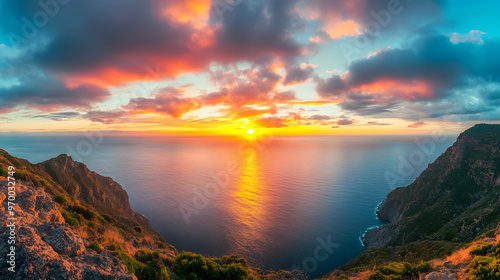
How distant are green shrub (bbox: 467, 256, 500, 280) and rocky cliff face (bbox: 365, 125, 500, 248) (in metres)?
50.7

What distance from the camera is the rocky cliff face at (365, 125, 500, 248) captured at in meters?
56.3

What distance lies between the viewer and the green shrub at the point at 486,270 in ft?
43.7

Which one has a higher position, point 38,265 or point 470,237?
point 38,265

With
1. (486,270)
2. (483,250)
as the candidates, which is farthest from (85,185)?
(483,250)

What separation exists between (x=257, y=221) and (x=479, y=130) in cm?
11943

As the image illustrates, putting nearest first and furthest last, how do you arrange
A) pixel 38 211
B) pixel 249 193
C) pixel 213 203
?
pixel 38 211 → pixel 213 203 → pixel 249 193

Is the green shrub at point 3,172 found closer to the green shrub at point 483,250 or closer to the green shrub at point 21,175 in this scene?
the green shrub at point 21,175

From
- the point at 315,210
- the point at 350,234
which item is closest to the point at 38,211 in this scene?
the point at 350,234

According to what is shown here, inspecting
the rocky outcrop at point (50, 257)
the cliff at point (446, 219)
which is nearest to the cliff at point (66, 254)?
the rocky outcrop at point (50, 257)

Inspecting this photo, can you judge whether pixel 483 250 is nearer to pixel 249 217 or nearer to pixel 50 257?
pixel 50 257

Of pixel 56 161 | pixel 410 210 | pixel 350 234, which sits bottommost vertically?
pixel 350 234

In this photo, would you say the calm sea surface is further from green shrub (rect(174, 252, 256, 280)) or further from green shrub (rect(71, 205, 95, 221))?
green shrub (rect(71, 205, 95, 221))

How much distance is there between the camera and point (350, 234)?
88.4m

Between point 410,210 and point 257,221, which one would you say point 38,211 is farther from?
point 410,210
